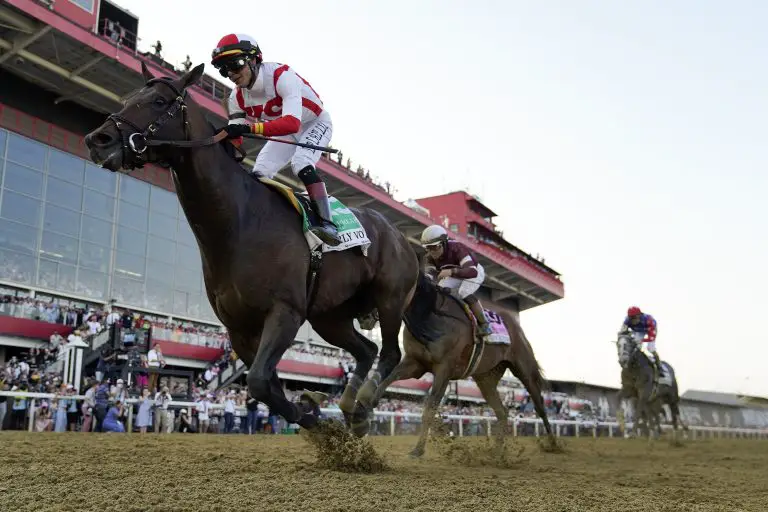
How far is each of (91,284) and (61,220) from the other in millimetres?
2446

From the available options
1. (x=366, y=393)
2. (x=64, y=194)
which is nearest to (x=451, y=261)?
(x=366, y=393)

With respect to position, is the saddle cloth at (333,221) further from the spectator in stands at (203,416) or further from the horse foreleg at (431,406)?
the spectator in stands at (203,416)

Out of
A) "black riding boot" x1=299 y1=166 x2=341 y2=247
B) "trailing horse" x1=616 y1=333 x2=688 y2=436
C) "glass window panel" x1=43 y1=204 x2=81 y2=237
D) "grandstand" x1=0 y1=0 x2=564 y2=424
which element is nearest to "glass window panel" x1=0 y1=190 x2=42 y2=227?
"grandstand" x1=0 y1=0 x2=564 y2=424

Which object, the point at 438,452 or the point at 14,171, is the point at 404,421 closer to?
the point at 438,452

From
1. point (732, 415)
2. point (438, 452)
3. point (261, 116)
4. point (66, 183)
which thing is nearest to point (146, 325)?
point (66, 183)

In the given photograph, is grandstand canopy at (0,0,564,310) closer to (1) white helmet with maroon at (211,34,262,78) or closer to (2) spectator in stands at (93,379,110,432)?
(2) spectator in stands at (93,379,110,432)

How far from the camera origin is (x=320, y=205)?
5.39 metres

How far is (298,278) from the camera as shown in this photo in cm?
487

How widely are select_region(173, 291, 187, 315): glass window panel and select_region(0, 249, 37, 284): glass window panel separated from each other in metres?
6.31

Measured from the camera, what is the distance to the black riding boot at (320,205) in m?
5.15

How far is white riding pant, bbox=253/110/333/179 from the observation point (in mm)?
5566

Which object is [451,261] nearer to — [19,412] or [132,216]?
[19,412]

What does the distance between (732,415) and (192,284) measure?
37831mm

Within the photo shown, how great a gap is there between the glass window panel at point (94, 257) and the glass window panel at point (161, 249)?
2177 millimetres
